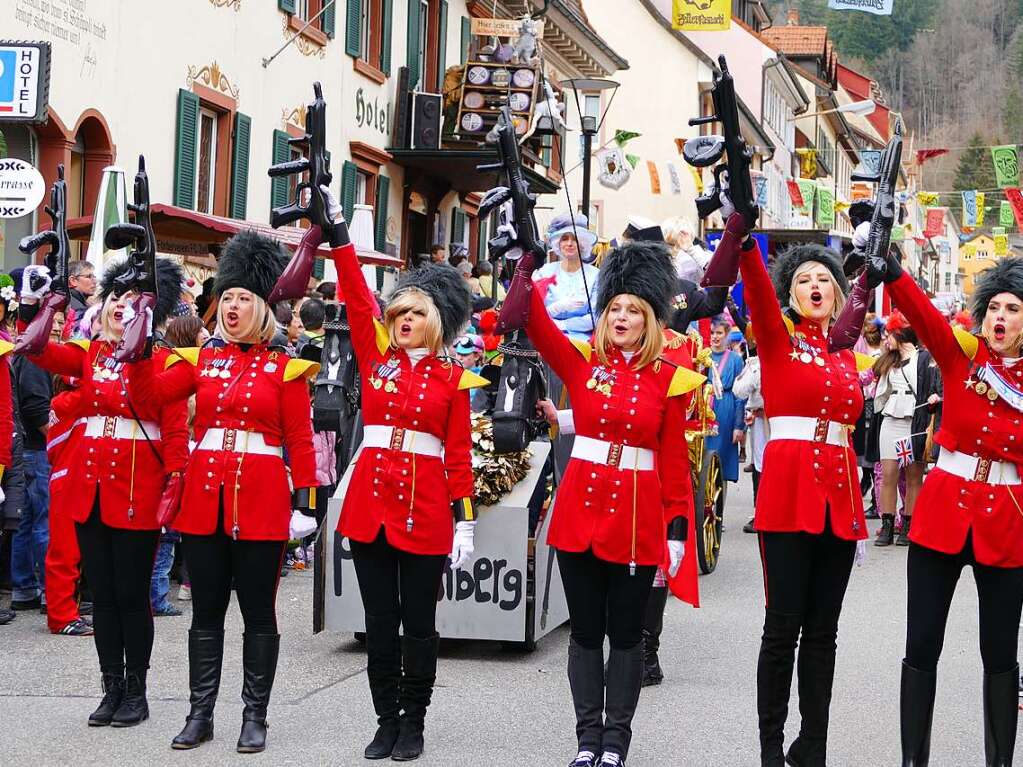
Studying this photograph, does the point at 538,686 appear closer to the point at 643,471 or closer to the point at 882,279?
the point at 643,471

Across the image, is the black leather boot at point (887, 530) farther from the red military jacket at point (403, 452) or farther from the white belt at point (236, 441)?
the white belt at point (236, 441)

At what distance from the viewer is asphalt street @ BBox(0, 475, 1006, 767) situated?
650 cm

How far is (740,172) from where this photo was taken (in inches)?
220


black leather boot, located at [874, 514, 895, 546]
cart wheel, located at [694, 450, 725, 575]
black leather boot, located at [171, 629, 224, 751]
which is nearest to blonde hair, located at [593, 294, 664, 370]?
black leather boot, located at [171, 629, 224, 751]

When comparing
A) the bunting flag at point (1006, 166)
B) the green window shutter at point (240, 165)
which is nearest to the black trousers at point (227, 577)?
the green window shutter at point (240, 165)

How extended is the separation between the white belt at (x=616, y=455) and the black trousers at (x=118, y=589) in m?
1.91

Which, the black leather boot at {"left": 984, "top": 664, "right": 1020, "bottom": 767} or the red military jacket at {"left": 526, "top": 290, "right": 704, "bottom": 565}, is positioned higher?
the red military jacket at {"left": 526, "top": 290, "right": 704, "bottom": 565}

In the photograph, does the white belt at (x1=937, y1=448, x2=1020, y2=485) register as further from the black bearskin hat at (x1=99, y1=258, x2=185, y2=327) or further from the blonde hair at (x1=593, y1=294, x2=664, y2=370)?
the black bearskin hat at (x1=99, y1=258, x2=185, y2=327)

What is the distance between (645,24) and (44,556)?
3464 centimetres

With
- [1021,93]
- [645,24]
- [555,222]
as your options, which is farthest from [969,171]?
[555,222]

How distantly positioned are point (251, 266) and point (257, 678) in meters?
1.66

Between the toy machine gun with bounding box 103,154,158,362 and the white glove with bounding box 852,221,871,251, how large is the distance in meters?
2.82

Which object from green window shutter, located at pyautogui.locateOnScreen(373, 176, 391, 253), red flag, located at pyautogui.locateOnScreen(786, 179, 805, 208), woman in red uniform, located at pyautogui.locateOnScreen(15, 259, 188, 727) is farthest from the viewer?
red flag, located at pyautogui.locateOnScreen(786, 179, 805, 208)

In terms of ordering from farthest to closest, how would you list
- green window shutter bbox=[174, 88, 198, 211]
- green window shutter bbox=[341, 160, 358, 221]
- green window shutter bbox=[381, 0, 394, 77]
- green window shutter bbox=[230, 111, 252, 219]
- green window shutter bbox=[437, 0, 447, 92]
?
1. green window shutter bbox=[437, 0, 447, 92]
2. green window shutter bbox=[381, 0, 394, 77]
3. green window shutter bbox=[341, 160, 358, 221]
4. green window shutter bbox=[230, 111, 252, 219]
5. green window shutter bbox=[174, 88, 198, 211]
